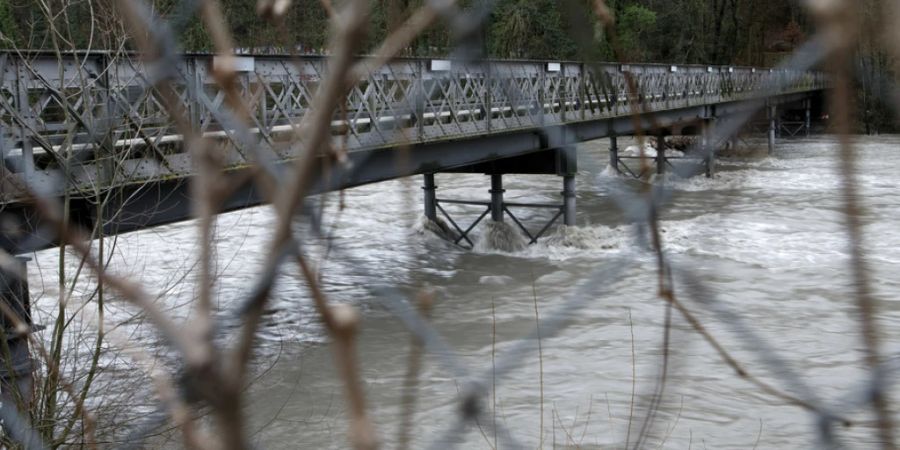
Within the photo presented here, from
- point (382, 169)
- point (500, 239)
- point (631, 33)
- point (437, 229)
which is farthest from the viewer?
point (437, 229)

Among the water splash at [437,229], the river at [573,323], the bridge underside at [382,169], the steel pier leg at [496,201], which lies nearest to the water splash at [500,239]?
the steel pier leg at [496,201]

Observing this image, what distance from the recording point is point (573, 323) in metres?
2.27

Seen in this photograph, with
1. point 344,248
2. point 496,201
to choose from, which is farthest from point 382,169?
point 344,248

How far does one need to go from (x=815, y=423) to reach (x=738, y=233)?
21.3m

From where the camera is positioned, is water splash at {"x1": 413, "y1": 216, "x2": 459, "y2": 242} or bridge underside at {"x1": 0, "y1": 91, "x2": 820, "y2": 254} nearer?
bridge underside at {"x1": 0, "y1": 91, "x2": 820, "y2": 254}

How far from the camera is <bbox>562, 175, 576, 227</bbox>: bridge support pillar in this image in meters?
22.2

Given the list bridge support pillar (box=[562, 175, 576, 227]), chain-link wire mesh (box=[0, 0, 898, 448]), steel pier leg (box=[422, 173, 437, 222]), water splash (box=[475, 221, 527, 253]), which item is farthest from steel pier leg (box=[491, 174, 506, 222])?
chain-link wire mesh (box=[0, 0, 898, 448])

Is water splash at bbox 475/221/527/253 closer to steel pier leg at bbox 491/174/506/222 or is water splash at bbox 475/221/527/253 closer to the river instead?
steel pier leg at bbox 491/174/506/222

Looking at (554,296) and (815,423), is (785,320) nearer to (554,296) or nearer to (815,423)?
(554,296)

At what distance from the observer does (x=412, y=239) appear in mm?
22531

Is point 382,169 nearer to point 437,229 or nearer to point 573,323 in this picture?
point 437,229

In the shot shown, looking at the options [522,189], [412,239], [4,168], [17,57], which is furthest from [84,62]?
[522,189]

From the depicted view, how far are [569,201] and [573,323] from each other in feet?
66.6

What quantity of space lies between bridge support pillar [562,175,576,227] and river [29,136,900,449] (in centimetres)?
44
